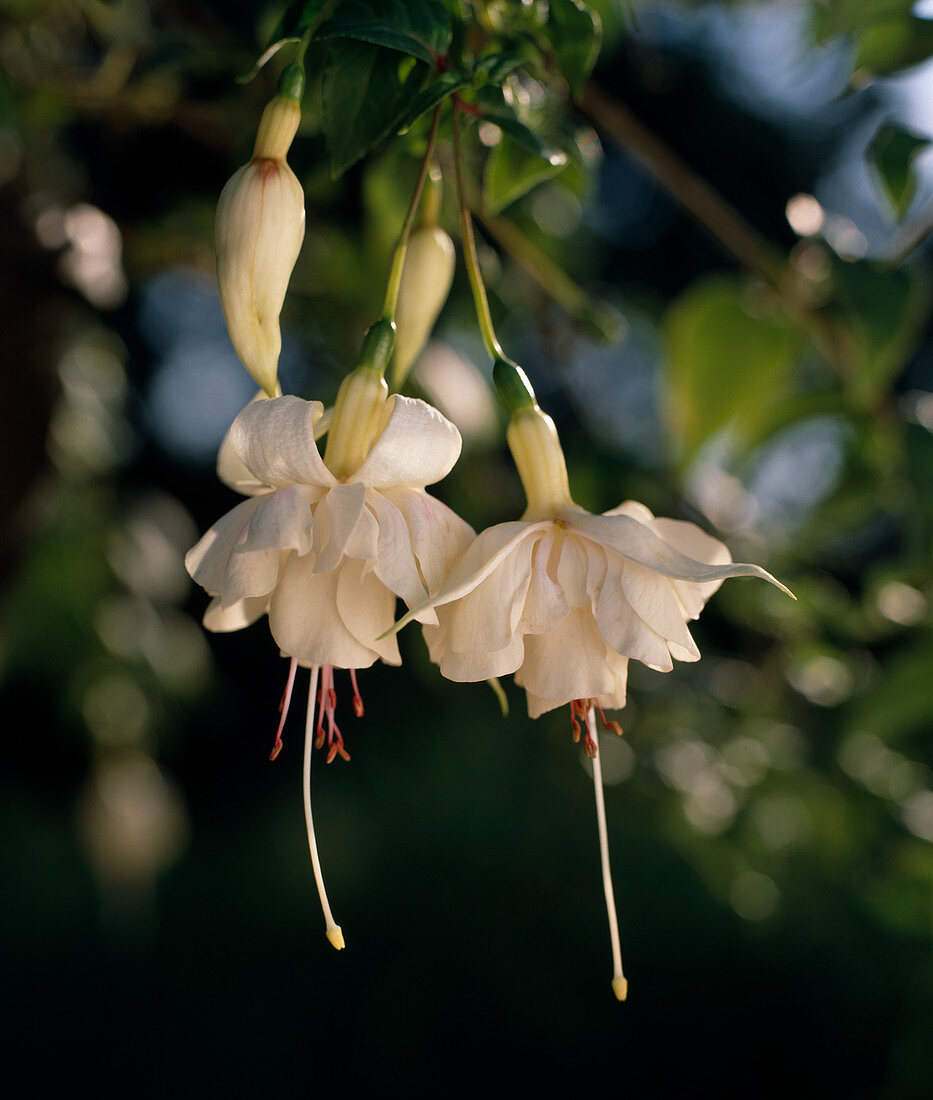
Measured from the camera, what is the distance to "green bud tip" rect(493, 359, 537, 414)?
1.02 feet

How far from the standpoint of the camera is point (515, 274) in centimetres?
81

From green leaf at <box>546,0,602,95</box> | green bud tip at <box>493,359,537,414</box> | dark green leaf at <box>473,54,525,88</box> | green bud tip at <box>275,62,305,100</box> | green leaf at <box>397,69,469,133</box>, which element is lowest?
green bud tip at <box>493,359,537,414</box>

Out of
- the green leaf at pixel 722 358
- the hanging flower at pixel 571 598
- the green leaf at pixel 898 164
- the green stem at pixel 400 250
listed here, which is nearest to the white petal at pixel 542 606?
the hanging flower at pixel 571 598

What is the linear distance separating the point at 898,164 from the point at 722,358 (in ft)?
0.77

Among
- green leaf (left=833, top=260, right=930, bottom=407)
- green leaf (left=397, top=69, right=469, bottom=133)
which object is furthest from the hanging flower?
green leaf (left=833, top=260, right=930, bottom=407)

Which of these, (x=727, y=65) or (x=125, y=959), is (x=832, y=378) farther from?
(x=727, y=65)

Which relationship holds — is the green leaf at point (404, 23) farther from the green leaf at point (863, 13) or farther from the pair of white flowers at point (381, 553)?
the green leaf at point (863, 13)

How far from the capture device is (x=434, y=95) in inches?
10.8

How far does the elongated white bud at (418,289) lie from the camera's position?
1.17 feet

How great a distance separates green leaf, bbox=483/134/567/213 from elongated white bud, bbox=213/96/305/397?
0.40ft

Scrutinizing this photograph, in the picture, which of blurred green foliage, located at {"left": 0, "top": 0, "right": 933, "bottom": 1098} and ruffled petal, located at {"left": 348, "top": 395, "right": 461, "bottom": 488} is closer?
ruffled petal, located at {"left": 348, "top": 395, "right": 461, "bottom": 488}

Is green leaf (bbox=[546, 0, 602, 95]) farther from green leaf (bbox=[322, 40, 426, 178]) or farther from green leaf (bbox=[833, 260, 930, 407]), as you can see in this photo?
green leaf (bbox=[833, 260, 930, 407])

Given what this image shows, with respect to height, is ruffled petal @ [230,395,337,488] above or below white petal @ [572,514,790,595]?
below

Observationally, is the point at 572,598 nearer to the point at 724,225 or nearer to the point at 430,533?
the point at 430,533
